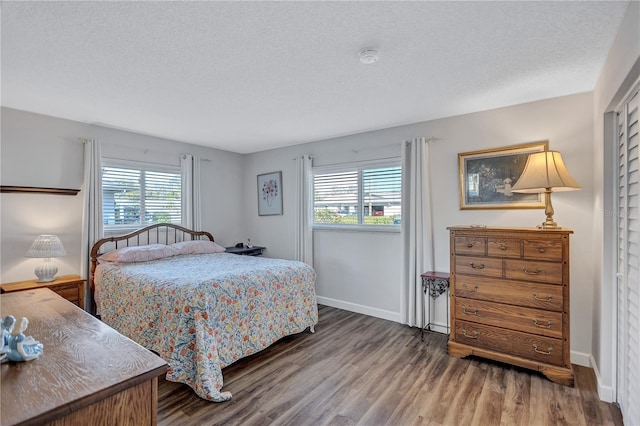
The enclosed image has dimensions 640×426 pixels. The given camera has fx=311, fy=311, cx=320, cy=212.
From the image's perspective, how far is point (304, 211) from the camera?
4.60m

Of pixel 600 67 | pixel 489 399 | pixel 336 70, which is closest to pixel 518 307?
pixel 489 399

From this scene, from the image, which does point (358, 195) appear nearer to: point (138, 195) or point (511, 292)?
point (511, 292)

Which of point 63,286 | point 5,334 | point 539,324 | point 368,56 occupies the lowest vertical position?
point 539,324

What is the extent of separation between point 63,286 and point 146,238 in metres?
1.11

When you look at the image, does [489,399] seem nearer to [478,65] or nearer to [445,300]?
[445,300]

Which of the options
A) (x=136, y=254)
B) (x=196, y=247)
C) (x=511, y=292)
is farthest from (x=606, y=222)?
(x=136, y=254)

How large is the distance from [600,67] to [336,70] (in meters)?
1.93

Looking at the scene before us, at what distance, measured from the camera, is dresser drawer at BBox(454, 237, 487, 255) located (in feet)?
9.04

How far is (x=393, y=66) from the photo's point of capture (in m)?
2.28

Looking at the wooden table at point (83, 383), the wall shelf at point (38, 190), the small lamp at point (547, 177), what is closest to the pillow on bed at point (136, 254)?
the wall shelf at point (38, 190)

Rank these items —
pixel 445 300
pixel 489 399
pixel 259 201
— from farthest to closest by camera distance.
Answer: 1. pixel 259 201
2. pixel 445 300
3. pixel 489 399

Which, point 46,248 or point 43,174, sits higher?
point 43,174

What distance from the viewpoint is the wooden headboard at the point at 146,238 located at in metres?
3.62

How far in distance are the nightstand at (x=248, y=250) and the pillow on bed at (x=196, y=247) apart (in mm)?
366
